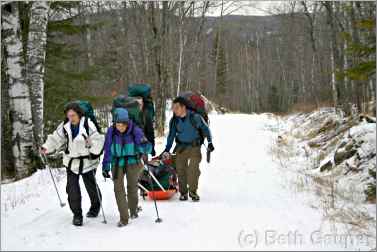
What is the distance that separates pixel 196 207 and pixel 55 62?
381 inches

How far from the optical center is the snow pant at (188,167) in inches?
322

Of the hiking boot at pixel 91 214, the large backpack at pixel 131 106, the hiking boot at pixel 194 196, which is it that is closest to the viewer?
the hiking boot at pixel 91 214

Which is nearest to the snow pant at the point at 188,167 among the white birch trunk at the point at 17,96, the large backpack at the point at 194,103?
the large backpack at the point at 194,103

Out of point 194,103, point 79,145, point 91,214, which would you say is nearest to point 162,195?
point 91,214

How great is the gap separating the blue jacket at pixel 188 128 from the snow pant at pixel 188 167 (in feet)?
0.60

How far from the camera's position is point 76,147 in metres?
6.56

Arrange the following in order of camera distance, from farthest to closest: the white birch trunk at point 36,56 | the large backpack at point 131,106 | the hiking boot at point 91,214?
the white birch trunk at point 36,56 → the large backpack at point 131,106 → the hiking boot at point 91,214

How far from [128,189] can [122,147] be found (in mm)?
650

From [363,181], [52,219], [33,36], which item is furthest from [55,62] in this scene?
[363,181]

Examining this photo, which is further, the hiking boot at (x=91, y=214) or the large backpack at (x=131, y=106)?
the large backpack at (x=131, y=106)

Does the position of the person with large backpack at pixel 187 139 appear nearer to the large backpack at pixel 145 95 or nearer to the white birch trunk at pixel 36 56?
the large backpack at pixel 145 95

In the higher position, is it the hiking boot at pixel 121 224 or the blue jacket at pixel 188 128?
the blue jacket at pixel 188 128

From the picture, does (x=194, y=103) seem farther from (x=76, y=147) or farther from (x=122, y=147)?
(x=76, y=147)

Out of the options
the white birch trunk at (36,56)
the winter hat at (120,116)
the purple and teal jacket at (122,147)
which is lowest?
the purple and teal jacket at (122,147)
